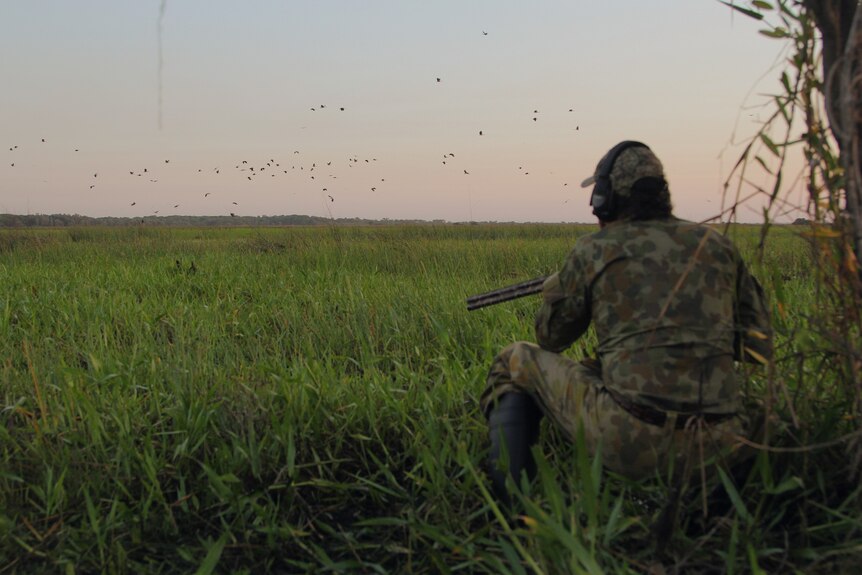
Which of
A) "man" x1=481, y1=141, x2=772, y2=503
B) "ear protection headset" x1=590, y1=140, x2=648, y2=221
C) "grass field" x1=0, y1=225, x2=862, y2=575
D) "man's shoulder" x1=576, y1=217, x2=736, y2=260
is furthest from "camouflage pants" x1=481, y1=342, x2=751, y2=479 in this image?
"ear protection headset" x1=590, y1=140, x2=648, y2=221

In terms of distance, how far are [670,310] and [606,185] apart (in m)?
0.50

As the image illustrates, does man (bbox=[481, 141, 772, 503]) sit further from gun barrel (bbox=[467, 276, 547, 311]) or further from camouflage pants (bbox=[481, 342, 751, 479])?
gun barrel (bbox=[467, 276, 547, 311])

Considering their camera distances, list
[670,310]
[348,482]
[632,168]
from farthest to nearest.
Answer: [348,482] → [632,168] → [670,310]

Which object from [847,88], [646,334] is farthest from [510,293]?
[847,88]

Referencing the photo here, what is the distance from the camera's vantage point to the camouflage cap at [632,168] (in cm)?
237

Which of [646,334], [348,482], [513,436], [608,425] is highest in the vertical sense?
[646,334]

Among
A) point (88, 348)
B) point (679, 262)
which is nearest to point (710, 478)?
point (679, 262)

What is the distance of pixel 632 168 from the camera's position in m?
2.38

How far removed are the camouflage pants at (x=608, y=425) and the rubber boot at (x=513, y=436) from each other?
0.17 feet

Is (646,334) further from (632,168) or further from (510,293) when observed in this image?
(510,293)

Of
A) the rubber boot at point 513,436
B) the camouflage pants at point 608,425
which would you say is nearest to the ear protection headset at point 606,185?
the camouflage pants at point 608,425

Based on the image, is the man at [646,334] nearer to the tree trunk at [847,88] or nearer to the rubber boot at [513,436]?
the rubber boot at [513,436]

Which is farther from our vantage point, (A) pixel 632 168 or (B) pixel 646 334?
(A) pixel 632 168

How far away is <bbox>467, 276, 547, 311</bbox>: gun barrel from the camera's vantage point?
2.81 meters
